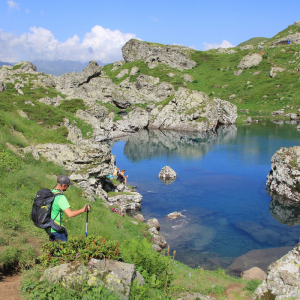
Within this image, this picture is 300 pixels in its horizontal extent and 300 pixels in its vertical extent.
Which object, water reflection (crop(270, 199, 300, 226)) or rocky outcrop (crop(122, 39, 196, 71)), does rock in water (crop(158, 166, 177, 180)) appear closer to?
water reflection (crop(270, 199, 300, 226))

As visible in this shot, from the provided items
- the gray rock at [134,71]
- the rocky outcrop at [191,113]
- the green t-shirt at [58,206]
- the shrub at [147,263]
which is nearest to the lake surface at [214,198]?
the shrub at [147,263]

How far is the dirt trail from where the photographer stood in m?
6.31

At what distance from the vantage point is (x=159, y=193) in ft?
109

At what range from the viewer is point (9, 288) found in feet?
22.1

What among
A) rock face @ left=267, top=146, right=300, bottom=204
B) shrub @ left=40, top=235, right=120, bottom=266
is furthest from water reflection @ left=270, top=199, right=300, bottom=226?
shrub @ left=40, top=235, right=120, bottom=266

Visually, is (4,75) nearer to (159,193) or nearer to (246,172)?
(159,193)

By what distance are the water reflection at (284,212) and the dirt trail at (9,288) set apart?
26.3 metres

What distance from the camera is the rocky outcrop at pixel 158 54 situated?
143875 millimetres

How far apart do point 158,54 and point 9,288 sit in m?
156

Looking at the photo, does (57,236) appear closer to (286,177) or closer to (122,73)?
(286,177)

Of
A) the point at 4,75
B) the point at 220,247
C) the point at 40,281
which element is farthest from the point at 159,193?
the point at 4,75

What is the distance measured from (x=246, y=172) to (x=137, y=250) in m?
36.1

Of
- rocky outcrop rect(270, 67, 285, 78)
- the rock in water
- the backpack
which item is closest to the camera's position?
the backpack

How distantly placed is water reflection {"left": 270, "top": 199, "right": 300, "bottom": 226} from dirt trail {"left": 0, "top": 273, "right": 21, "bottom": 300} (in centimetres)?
2630
